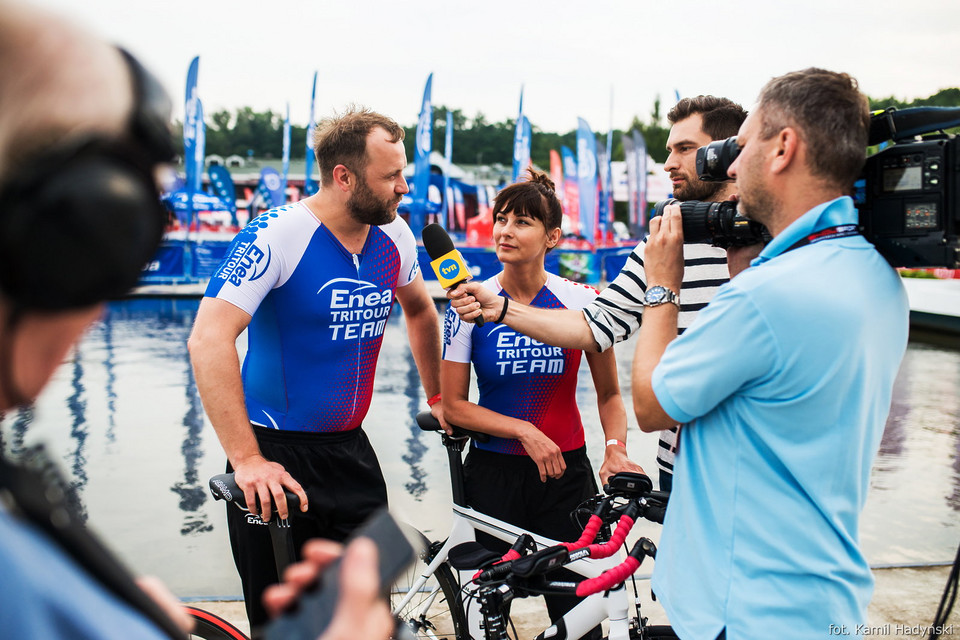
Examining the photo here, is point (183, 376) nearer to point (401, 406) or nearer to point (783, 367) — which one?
point (401, 406)

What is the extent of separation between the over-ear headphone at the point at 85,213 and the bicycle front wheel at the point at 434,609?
2.55 m

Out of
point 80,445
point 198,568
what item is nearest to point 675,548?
point 198,568

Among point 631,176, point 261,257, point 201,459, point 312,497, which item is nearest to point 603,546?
point 312,497

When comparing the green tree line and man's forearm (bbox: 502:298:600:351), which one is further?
the green tree line

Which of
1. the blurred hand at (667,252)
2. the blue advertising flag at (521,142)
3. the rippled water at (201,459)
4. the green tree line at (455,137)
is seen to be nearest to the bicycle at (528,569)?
the blurred hand at (667,252)

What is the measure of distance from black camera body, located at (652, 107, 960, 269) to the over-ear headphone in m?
1.50

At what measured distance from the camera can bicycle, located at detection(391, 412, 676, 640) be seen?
2.23 m

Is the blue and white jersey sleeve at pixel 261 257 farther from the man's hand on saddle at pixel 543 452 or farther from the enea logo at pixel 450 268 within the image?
the man's hand on saddle at pixel 543 452

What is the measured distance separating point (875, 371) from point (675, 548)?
609 mm

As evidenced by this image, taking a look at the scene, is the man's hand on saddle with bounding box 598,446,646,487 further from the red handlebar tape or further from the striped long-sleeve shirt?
the red handlebar tape

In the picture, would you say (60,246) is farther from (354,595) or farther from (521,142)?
(521,142)

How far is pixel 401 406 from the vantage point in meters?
8.16

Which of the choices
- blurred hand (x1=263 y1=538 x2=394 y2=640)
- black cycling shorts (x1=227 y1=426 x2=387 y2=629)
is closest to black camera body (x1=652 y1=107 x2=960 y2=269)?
blurred hand (x1=263 y1=538 x2=394 y2=640)

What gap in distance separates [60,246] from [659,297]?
5.07 feet
